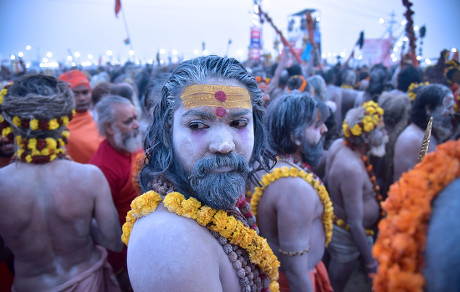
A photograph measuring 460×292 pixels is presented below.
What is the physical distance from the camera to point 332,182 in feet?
11.2

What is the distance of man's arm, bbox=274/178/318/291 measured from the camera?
225 cm

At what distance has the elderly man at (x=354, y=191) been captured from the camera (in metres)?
3.20

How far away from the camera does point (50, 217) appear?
2.26 m

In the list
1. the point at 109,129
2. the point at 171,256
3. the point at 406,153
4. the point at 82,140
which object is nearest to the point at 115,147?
the point at 109,129

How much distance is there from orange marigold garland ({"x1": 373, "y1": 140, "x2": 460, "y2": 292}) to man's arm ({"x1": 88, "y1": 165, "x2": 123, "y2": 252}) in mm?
2379

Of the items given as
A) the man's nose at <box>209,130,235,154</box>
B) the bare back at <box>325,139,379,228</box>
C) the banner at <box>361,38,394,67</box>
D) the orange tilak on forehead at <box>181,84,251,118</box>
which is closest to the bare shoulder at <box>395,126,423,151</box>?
the bare back at <box>325,139,379,228</box>

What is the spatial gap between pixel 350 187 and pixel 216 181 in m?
2.31

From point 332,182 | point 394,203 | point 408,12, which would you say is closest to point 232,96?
point 394,203

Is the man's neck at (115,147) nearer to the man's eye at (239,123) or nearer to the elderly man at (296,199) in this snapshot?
the elderly man at (296,199)

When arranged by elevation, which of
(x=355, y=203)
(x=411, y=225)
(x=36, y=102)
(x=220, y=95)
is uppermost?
(x=220, y=95)

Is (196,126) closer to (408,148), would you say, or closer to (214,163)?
(214,163)

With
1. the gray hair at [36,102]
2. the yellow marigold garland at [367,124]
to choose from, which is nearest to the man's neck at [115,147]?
the gray hair at [36,102]

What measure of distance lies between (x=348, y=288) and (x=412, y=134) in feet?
8.17

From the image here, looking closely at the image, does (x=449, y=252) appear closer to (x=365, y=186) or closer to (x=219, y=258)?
(x=219, y=258)
